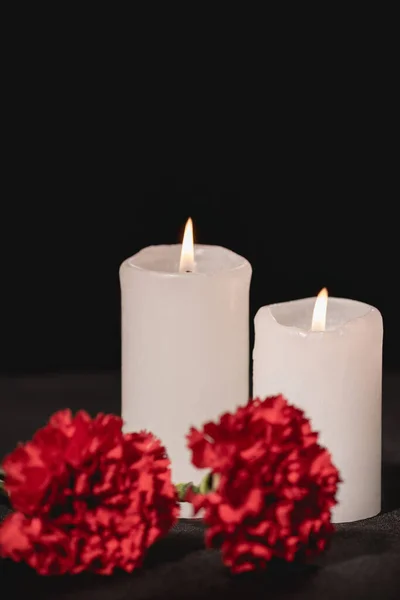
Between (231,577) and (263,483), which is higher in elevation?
(263,483)

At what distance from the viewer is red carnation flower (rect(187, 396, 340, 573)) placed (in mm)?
1235

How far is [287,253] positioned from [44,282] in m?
0.34

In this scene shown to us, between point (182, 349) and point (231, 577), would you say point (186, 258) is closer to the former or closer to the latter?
point (182, 349)

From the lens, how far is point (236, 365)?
5.21 ft

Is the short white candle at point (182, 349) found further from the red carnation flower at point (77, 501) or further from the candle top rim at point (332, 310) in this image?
the red carnation flower at point (77, 501)

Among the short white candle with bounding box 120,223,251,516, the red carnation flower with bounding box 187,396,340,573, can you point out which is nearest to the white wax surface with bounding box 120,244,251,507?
the short white candle with bounding box 120,223,251,516

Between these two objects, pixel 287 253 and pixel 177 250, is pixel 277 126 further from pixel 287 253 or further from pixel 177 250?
pixel 177 250

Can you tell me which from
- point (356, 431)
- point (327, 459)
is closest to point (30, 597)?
point (327, 459)

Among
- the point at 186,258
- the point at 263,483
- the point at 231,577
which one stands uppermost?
the point at 186,258

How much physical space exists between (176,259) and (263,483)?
479 millimetres

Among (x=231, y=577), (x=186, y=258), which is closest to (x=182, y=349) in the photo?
(x=186, y=258)

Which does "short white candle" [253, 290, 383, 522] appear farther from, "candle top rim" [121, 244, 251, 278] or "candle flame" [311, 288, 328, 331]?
"candle top rim" [121, 244, 251, 278]

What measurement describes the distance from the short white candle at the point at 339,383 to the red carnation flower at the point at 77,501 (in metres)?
0.31

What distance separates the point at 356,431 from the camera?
1553 mm
